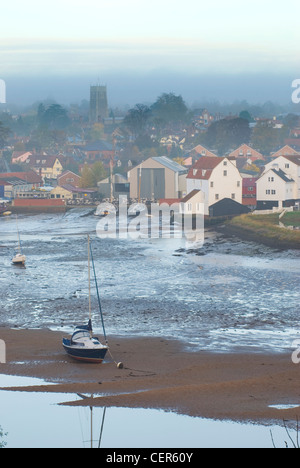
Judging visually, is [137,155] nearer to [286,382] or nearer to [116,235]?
[116,235]

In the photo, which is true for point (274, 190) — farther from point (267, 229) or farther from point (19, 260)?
point (19, 260)

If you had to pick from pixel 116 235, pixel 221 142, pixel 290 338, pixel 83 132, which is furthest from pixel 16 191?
pixel 83 132

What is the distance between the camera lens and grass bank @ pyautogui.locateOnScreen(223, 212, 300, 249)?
46994 mm

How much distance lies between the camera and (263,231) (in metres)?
50.9

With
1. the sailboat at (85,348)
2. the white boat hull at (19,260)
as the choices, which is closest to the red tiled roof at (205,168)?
the white boat hull at (19,260)

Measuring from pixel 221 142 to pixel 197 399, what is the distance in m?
103

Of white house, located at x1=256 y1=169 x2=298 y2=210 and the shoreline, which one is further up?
white house, located at x1=256 y1=169 x2=298 y2=210

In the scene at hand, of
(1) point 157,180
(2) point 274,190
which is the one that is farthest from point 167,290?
(1) point 157,180

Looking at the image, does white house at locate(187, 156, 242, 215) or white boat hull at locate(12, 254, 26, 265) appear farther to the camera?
white house at locate(187, 156, 242, 215)

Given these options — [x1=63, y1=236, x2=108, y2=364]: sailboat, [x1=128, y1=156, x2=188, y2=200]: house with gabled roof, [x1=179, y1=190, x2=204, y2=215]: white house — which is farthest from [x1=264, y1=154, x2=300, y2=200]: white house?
[x1=63, y1=236, x2=108, y2=364]: sailboat

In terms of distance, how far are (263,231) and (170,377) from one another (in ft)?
98.0

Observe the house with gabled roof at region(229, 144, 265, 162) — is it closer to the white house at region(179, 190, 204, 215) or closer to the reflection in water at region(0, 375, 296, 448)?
the white house at region(179, 190, 204, 215)

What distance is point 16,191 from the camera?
82375 mm

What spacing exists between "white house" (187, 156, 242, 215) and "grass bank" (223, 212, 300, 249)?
3.93 metres
